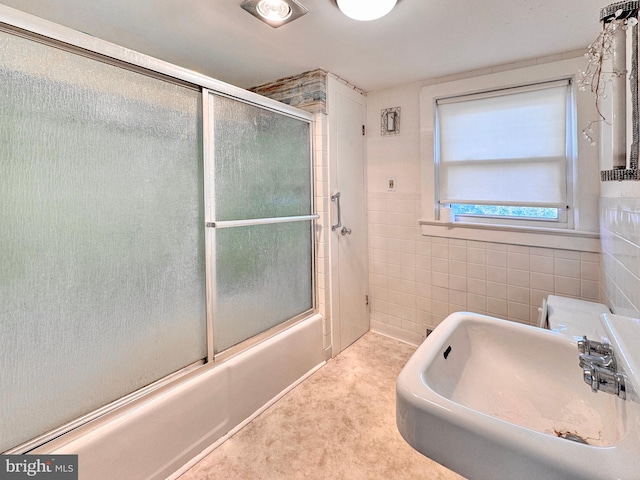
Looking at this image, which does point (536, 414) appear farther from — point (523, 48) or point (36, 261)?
point (523, 48)

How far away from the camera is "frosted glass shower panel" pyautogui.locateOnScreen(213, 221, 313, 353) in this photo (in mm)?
1676

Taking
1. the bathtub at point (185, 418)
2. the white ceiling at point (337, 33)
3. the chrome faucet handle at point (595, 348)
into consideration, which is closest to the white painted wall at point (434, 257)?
the white ceiling at point (337, 33)

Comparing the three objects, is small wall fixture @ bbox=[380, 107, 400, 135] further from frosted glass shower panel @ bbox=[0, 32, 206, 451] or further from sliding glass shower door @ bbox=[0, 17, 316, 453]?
frosted glass shower panel @ bbox=[0, 32, 206, 451]

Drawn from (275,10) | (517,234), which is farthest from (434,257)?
(275,10)

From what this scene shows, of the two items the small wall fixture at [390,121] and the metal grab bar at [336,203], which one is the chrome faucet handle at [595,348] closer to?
the metal grab bar at [336,203]

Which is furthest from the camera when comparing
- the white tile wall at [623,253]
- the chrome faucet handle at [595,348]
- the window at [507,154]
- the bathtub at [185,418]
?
the window at [507,154]

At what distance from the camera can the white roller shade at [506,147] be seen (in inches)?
77.2

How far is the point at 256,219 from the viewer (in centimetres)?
181

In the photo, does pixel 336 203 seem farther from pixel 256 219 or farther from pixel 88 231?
pixel 88 231

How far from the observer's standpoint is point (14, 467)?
3.44ft

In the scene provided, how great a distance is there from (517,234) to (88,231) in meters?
2.42

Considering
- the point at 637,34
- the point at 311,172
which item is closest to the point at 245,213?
the point at 311,172

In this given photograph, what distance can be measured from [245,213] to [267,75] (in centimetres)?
116

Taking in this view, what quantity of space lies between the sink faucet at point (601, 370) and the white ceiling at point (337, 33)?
150cm
